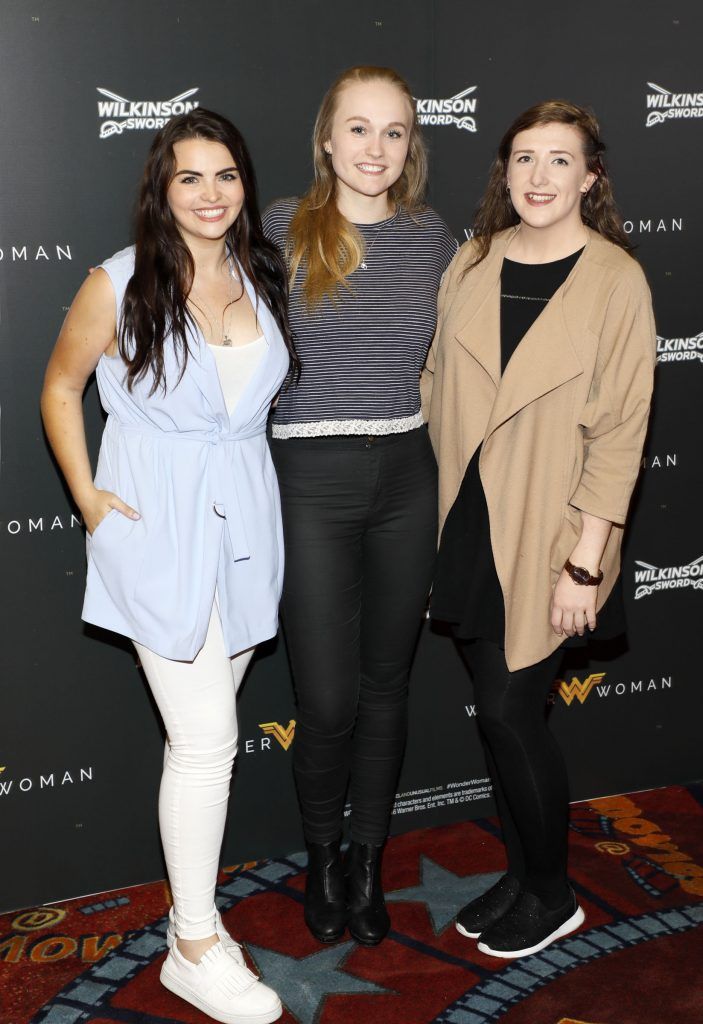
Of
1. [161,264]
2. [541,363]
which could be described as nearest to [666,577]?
[541,363]

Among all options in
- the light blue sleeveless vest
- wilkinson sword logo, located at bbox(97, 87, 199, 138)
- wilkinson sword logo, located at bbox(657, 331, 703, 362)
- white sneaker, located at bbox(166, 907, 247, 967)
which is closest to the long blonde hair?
the light blue sleeveless vest

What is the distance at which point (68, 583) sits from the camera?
108 inches

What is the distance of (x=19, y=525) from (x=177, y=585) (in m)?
0.64

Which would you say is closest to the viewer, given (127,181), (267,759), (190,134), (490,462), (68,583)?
(190,134)

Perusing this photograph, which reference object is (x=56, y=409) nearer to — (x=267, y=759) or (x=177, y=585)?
(x=177, y=585)

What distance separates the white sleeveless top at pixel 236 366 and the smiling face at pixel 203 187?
23cm

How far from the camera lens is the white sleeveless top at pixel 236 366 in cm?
222

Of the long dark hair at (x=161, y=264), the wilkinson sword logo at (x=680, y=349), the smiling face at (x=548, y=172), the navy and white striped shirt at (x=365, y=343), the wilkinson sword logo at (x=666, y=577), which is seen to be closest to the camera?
the long dark hair at (x=161, y=264)

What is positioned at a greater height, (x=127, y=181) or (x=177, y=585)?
(x=127, y=181)

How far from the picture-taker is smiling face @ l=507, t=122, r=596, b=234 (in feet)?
7.31

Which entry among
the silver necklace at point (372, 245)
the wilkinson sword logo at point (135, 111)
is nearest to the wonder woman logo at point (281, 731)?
the silver necklace at point (372, 245)

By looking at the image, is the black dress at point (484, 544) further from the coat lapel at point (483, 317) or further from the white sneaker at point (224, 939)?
the white sneaker at point (224, 939)

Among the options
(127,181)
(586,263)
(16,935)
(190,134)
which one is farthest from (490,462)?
(16,935)

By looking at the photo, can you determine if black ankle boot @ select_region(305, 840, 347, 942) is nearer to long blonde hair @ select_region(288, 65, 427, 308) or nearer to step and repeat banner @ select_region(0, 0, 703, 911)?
step and repeat banner @ select_region(0, 0, 703, 911)
